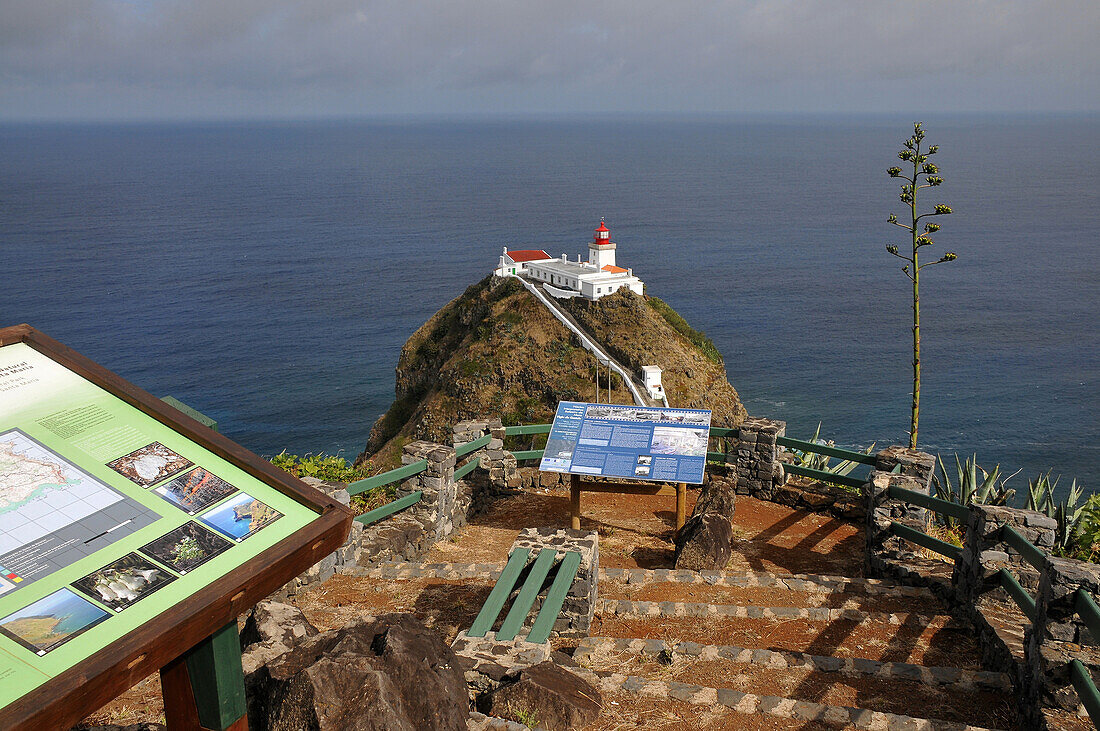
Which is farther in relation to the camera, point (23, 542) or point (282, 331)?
point (282, 331)

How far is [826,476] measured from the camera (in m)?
13.6

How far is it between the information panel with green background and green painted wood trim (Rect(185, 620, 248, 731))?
686 mm

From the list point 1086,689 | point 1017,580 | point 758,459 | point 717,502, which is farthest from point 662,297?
point 1086,689

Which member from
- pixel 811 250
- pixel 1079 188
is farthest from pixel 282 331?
pixel 1079 188

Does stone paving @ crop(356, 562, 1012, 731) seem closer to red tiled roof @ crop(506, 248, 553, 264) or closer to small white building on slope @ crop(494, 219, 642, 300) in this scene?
small white building on slope @ crop(494, 219, 642, 300)

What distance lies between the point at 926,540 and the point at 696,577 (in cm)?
294

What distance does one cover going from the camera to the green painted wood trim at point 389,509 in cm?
1148

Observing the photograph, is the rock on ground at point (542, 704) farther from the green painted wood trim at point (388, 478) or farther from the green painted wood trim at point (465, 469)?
the green painted wood trim at point (465, 469)

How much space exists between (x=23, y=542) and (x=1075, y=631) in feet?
26.6

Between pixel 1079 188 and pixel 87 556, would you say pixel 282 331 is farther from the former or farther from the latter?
pixel 1079 188

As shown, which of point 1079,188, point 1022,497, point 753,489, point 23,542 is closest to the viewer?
point 23,542

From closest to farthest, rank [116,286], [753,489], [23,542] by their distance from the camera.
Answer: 1. [23,542]
2. [753,489]
3. [116,286]

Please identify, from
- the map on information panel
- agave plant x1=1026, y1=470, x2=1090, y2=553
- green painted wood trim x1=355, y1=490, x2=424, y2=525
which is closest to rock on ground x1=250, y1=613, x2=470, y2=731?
the map on information panel

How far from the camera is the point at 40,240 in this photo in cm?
14575
